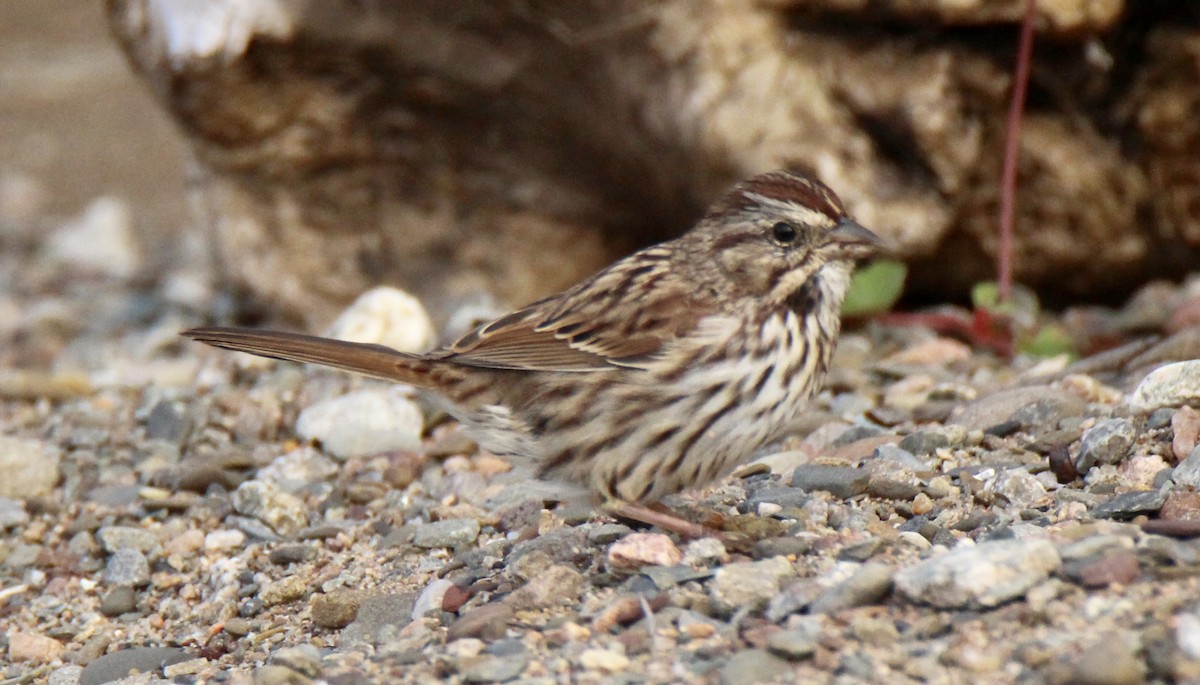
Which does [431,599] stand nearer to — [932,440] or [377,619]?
[377,619]

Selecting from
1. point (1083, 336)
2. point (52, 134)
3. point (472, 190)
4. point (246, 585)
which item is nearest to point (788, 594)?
point (246, 585)

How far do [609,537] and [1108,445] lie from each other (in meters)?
1.50

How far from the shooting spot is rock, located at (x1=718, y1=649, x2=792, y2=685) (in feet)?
10.5

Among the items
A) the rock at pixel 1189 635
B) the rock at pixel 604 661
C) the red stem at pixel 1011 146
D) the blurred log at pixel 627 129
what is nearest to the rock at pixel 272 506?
the rock at pixel 604 661

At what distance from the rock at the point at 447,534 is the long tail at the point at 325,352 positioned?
46 centimetres

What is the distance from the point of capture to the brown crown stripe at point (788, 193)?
431 centimetres

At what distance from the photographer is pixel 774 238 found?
→ 4.33 m

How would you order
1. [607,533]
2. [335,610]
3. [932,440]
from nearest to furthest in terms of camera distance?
[335,610] < [607,533] < [932,440]

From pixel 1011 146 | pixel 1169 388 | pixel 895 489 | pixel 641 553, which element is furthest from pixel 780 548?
pixel 1011 146

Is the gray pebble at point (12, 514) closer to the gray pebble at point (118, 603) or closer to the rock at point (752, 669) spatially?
the gray pebble at point (118, 603)

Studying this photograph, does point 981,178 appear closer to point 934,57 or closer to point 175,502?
point 934,57

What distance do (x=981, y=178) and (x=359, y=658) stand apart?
397cm

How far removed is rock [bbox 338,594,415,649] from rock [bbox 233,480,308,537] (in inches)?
31.8

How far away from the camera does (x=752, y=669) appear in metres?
3.22
